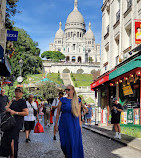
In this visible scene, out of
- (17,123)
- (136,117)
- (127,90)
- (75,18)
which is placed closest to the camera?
(17,123)

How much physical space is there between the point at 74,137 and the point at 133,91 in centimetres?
852

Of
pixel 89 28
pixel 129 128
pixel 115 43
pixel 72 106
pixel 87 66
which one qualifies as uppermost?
pixel 89 28

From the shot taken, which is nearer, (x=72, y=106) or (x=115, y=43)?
(x=72, y=106)

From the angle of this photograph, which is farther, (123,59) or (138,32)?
(123,59)

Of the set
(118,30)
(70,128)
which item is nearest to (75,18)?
(118,30)

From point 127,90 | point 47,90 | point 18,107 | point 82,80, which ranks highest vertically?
point 82,80

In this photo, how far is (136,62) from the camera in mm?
9859

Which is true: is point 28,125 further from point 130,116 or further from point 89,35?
point 89,35

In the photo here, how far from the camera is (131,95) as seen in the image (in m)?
13.1

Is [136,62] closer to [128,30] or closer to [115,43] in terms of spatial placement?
[128,30]

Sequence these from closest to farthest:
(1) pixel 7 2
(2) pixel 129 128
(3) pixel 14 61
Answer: (2) pixel 129 128 → (1) pixel 7 2 → (3) pixel 14 61

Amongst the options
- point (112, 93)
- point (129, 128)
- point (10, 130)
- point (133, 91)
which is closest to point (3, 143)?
point (10, 130)

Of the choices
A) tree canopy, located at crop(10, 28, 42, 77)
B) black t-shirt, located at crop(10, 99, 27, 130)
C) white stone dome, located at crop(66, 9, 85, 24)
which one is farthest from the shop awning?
white stone dome, located at crop(66, 9, 85, 24)

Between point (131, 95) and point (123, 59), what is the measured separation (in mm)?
2249
